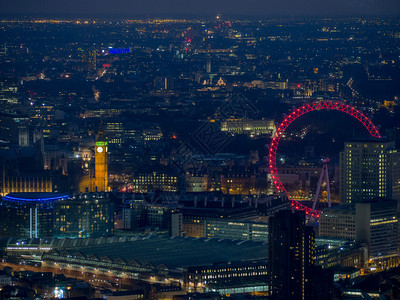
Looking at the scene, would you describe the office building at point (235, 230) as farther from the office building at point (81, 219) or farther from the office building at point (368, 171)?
the office building at point (368, 171)

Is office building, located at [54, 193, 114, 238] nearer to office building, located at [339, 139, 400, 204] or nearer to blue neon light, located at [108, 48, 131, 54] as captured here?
office building, located at [339, 139, 400, 204]

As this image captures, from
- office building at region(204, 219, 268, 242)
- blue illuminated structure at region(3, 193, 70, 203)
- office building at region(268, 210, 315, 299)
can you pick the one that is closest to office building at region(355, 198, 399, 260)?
office building at region(204, 219, 268, 242)

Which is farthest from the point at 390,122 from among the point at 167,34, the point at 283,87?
the point at 167,34

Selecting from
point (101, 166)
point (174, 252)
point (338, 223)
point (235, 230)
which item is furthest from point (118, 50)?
point (174, 252)

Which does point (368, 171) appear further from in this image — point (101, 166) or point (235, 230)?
point (101, 166)

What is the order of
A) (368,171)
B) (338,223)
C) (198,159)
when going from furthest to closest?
(198,159) → (368,171) → (338,223)

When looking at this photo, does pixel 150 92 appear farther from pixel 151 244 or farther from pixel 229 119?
pixel 151 244
